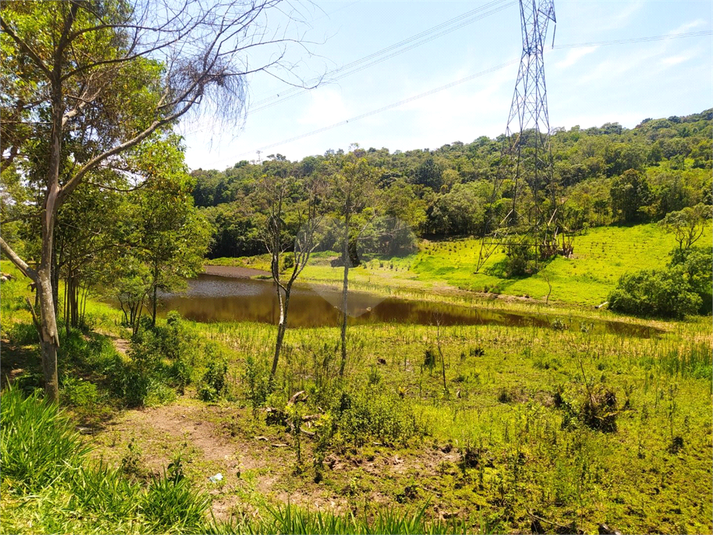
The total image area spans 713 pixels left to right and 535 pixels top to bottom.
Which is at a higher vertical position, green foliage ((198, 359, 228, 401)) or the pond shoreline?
the pond shoreline

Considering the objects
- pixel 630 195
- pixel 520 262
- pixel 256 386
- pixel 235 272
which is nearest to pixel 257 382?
pixel 256 386

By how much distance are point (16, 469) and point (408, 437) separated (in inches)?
209

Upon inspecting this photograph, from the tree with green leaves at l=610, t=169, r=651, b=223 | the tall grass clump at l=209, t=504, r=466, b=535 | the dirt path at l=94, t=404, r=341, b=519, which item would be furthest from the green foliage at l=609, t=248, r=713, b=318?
the tall grass clump at l=209, t=504, r=466, b=535

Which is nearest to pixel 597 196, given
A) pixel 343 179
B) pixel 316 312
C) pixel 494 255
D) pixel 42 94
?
pixel 494 255

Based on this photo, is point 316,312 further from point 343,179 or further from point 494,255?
point 494,255

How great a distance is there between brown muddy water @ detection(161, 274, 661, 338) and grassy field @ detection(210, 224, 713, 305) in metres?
2.61

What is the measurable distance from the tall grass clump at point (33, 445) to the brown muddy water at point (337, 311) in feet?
45.5

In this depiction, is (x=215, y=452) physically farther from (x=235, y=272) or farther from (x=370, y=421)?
(x=235, y=272)

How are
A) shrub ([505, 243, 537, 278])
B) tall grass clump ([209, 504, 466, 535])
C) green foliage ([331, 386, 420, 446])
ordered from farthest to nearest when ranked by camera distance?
1. shrub ([505, 243, 537, 278])
2. green foliage ([331, 386, 420, 446])
3. tall grass clump ([209, 504, 466, 535])

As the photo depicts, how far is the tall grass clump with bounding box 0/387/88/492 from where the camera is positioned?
11.7 ft

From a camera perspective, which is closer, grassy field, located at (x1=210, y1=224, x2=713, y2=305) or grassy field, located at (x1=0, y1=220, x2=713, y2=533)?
grassy field, located at (x1=0, y1=220, x2=713, y2=533)

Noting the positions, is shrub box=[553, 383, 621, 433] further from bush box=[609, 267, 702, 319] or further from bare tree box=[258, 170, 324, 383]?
bush box=[609, 267, 702, 319]

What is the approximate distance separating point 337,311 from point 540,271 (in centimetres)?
1889

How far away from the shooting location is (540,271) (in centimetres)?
3241
